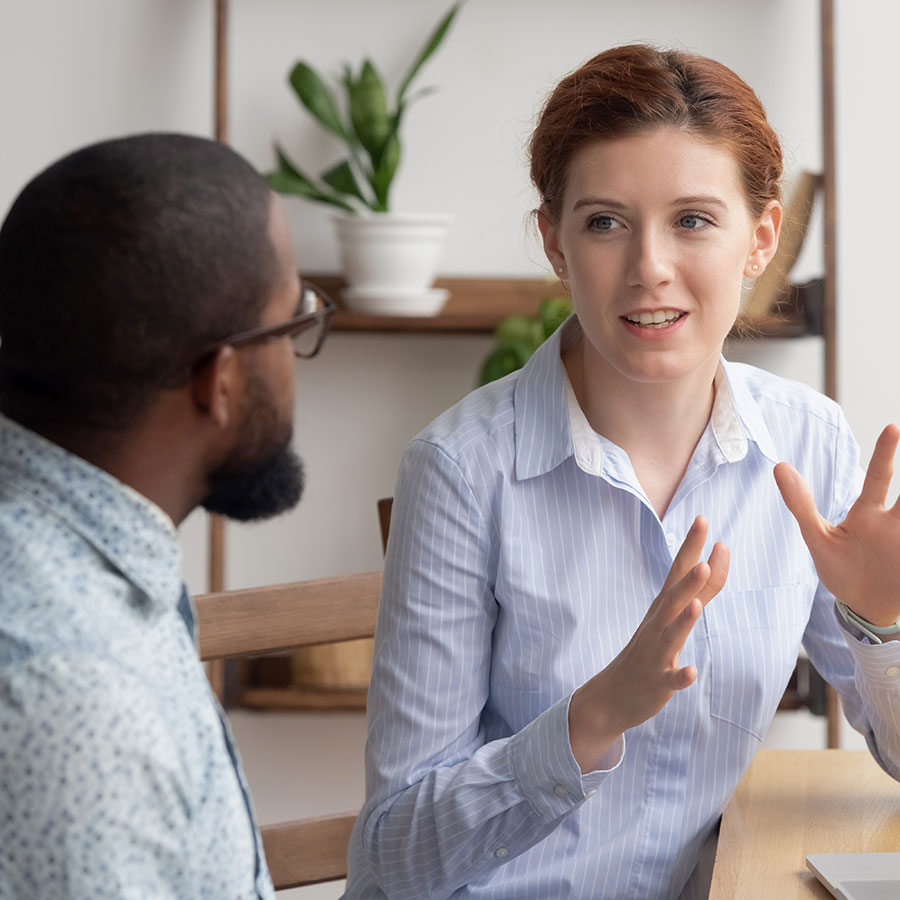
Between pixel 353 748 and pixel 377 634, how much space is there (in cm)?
131

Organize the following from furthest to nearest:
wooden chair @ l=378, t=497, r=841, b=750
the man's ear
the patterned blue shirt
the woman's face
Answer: wooden chair @ l=378, t=497, r=841, b=750 < the woman's face < the man's ear < the patterned blue shirt

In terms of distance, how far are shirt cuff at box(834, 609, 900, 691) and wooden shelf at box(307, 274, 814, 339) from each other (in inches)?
40.4

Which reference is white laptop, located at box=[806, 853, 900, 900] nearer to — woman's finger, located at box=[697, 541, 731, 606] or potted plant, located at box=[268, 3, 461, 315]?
woman's finger, located at box=[697, 541, 731, 606]

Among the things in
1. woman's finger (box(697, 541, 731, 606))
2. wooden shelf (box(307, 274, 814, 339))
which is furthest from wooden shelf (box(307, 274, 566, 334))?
woman's finger (box(697, 541, 731, 606))

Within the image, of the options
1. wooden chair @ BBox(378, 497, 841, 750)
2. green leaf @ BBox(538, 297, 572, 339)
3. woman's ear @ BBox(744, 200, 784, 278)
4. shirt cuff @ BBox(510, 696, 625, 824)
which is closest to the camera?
shirt cuff @ BBox(510, 696, 625, 824)

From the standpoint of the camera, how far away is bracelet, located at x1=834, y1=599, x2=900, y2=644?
1126 millimetres

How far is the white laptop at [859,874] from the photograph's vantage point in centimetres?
90

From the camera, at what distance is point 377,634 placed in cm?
118

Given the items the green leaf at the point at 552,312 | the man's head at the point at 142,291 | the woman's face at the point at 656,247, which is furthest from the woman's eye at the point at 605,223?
the green leaf at the point at 552,312

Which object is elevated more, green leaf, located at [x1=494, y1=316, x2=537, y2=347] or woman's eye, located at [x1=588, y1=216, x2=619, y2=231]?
woman's eye, located at [x1=588, y1=216, x2=619, y2=231]

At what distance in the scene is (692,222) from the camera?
1182mm

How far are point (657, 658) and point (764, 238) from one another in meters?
0.52

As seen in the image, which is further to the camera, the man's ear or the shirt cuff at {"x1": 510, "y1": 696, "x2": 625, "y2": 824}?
the shirt cuff at {"x1": 510, "y1": 696, "x2": 625, "y2": 824}

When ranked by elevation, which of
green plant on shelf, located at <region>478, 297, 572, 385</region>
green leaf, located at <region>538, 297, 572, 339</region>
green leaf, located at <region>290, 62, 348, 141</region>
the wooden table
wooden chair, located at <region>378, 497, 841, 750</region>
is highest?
green leaf, located at <region>290, 62, 348, 141</region>
